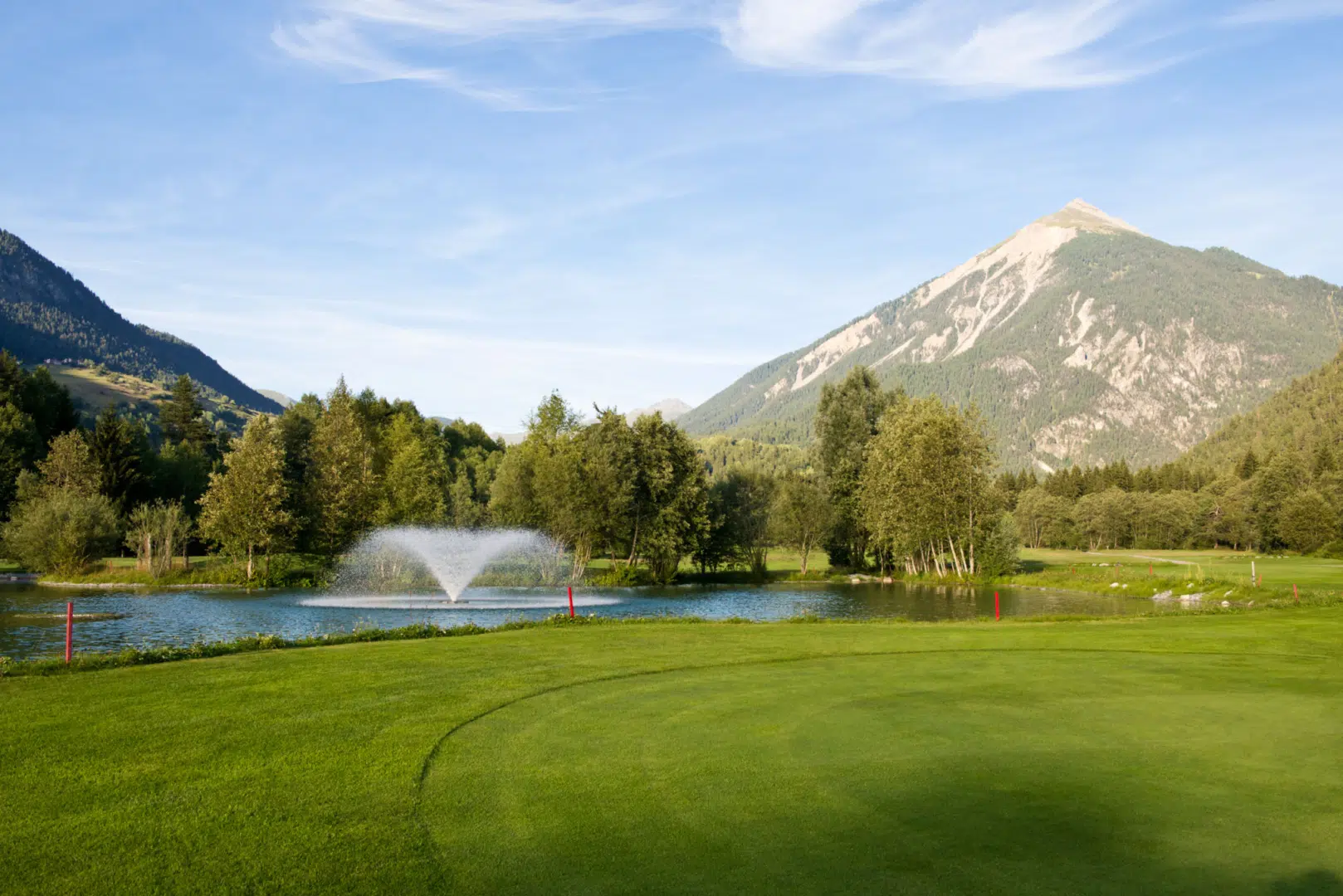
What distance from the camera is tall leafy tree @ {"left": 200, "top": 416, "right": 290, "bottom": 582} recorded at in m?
65.1

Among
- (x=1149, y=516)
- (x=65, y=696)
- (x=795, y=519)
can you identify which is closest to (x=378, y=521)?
(x=795, y=519)

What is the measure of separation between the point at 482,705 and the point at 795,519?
7014 cm

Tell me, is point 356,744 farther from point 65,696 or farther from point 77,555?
point 77,555

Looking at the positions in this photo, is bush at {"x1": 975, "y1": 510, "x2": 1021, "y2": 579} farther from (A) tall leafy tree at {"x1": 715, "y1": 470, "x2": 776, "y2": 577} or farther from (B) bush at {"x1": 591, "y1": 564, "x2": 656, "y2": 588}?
(B) bush at {"x1": 591, "y1": 564, "x2": 656, "y2": 588}

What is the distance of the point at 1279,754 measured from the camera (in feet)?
34.9

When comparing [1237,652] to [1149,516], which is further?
[1149,516]

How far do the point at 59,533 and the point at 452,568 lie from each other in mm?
26959

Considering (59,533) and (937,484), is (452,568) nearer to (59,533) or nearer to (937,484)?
(59,533)

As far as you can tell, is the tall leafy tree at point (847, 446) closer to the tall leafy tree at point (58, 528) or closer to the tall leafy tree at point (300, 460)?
the tall leafy tree at point (300, 460)

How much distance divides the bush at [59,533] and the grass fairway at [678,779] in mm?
55474

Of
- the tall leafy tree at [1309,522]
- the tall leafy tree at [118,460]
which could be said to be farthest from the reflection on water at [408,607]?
the tall leafy tree at [1309,522]

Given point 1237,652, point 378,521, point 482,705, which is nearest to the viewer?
point 482,705

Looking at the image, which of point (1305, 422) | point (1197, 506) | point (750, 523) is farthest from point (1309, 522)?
point (1305, 422)

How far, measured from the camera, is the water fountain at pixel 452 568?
57.6 meters
